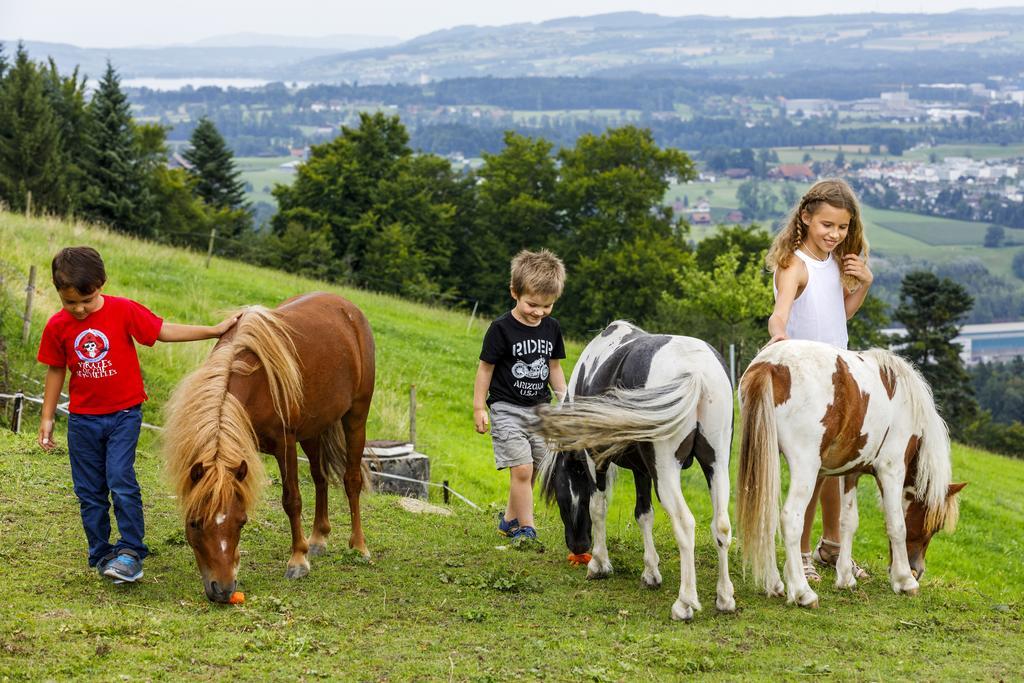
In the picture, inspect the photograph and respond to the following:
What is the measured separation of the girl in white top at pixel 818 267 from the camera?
7.32 metres

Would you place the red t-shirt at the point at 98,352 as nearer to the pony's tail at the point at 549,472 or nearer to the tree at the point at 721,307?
the pony's tail at the point at 549,472

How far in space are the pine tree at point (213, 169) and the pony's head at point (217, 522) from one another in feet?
207

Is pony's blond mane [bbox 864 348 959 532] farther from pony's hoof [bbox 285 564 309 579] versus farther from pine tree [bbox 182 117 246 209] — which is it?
pine tree [bbox 182 117 246 209]

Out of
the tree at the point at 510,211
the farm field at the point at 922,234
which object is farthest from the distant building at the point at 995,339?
the tree at the point at 510,211

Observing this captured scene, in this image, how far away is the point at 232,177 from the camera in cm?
6831

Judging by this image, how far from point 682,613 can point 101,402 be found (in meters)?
3.58

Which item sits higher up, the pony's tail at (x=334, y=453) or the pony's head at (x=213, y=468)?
the pony's head at (x=213, y=468)

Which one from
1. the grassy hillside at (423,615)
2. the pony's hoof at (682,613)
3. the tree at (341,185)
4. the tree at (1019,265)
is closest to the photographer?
the grassy hillside at (423,615)

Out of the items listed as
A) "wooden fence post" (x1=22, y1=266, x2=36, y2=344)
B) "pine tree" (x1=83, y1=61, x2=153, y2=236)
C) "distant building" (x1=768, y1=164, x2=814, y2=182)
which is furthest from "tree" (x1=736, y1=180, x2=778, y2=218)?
"wooden fence post" (x1=22, y1=266, x2=36, y2=344)

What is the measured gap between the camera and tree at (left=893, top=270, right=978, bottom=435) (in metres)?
54.0

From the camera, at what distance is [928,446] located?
7.20 m

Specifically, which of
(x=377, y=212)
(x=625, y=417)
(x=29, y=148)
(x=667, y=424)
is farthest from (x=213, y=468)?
(x=377, y=212)

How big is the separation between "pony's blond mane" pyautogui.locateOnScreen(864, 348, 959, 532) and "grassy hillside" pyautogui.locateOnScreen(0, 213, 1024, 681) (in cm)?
52

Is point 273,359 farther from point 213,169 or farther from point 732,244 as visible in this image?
point 213,169
